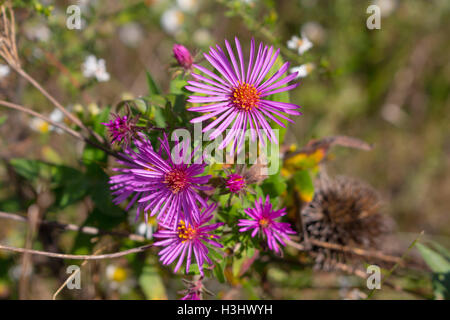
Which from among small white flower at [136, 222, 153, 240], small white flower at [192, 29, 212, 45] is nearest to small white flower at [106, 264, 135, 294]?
small white flower at [136, 222, 153, 240]

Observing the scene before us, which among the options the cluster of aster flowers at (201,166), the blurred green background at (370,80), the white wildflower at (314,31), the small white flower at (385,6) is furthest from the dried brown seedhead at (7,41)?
the small white flower at (385,6)

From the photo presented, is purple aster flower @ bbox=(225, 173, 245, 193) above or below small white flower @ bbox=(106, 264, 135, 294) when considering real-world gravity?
above

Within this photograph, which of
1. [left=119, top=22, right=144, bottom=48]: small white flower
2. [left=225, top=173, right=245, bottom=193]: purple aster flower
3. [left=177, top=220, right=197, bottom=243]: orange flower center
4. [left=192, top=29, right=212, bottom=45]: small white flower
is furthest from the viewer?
[left=119, top=22, right=144, bottom=48]: small white flower

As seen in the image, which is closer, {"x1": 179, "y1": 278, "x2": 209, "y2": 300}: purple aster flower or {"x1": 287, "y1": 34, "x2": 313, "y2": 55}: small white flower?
{"x1": 179, "y1": 278, "x2": 209, "y2": 300}: purple aster flower

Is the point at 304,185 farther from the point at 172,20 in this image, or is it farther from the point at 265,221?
the point at 172,20

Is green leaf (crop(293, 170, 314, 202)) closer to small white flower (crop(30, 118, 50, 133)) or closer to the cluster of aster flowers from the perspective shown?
the cluster of aster flowers

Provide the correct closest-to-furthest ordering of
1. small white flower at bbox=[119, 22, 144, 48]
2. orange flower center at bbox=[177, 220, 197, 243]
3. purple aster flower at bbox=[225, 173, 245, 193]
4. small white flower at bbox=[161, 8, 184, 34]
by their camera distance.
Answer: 1. purple aster flower at bbox=[225, 173, 245, 193]
2. orange flower center at bbox=[177, 220, 197, 243]
3. small white flower at bbox=[161, 8, 184, 34]
4. small white flower at bbox=[119, 22, 144, 48]
